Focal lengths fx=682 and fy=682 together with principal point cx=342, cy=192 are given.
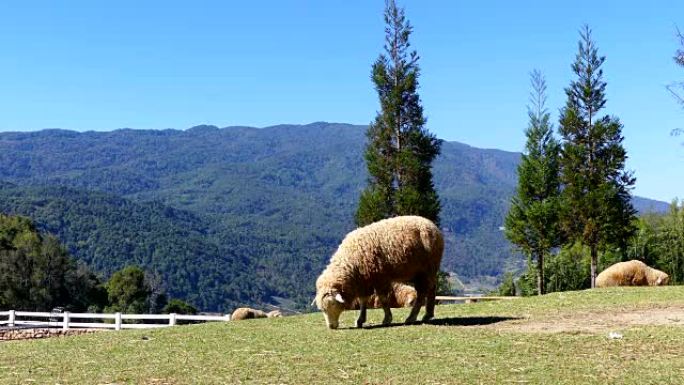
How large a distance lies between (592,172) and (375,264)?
24.5 meters

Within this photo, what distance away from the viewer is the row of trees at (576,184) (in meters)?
36.3

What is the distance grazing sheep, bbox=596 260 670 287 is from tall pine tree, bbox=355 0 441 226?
8427 millimetres

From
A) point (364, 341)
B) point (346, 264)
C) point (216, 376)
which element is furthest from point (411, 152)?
point (216, 376)

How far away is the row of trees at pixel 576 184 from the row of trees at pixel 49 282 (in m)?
49.7

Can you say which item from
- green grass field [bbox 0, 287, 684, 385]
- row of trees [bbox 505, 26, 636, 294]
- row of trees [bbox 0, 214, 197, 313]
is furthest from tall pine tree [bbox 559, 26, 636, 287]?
row of trees [bbox 0, 214, 197, 313]

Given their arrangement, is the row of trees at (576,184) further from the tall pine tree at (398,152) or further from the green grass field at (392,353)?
the green grass field at (392,353)

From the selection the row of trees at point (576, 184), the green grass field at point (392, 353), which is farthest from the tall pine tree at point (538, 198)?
the green grass field at point (392, 353)

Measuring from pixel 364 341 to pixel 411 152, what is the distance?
852 inches

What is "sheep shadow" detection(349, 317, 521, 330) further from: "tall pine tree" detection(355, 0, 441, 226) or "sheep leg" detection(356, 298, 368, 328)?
"tall pine tree" detection(355, 0, 441, 226)

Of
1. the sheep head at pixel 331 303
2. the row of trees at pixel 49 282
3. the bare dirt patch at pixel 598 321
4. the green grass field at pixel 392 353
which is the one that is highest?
the sheep head at pixel 331 303

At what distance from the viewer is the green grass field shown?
10.4m

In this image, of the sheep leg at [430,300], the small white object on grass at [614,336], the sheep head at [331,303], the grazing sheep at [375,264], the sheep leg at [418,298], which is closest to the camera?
the small white object on grass at [614,336]

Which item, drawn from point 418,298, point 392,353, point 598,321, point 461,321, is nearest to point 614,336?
point 598,321

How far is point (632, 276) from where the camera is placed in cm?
3119
